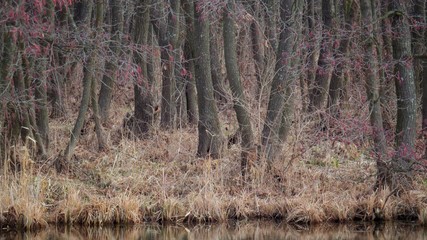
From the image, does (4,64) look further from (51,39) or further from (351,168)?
(351,168)

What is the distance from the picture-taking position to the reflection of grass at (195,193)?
1347cm

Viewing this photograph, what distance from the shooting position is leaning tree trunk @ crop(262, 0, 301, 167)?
15039 millimetres

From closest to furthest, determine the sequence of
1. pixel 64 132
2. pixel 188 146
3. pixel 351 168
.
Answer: pixel 351 168, pixel 188 146, pixel 64 132

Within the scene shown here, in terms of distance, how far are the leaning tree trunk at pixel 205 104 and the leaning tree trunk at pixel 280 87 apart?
57.3 inches

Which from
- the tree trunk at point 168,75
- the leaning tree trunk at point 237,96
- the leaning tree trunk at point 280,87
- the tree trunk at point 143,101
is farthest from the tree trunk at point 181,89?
the leaning tree trunk at point 280,87

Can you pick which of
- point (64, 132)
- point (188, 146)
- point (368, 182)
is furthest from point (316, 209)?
point (64, 132)

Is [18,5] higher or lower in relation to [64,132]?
higher

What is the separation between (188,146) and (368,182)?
13.9 ft

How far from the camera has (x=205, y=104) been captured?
54.0ft

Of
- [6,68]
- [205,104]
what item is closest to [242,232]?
[205,104]

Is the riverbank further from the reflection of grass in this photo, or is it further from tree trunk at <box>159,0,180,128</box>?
tree trunk at <box>159,0,180,128</box>

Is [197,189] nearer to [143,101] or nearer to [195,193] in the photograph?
[195,193]

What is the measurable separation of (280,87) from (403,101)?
246 cm

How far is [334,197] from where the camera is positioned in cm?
1419
